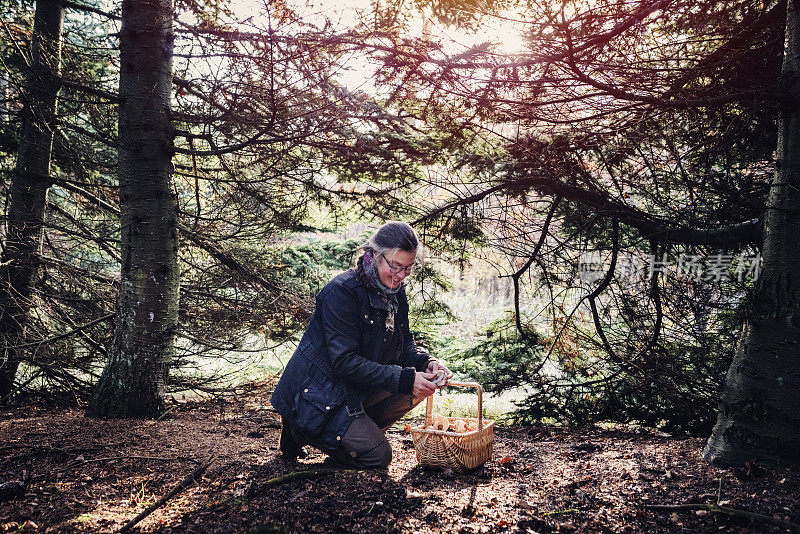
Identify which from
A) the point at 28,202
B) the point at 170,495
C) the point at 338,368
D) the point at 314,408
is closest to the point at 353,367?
the point at 338,368

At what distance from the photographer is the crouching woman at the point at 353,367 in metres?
3.08

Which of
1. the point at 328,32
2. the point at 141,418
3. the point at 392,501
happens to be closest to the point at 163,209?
the point at 141,418

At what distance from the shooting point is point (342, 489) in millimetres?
2689

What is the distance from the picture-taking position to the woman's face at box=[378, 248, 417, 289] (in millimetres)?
3146

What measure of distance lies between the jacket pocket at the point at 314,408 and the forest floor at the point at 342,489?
26 cm

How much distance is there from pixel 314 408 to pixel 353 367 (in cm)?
38

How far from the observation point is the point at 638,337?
4.39 metres

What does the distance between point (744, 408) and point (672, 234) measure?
1405 millimetres

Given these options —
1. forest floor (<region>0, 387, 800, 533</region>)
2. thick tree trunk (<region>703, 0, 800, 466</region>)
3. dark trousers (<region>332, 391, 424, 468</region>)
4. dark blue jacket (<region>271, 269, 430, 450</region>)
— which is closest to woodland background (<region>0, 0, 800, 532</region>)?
thick tree trunk (<region>703, 0, 800, 466</region>)

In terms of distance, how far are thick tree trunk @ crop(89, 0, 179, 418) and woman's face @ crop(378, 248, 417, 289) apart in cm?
225

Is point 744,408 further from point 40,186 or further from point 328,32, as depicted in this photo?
point 40,186

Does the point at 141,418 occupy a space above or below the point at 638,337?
below

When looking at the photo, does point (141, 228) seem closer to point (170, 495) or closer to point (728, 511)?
point (170, 495)

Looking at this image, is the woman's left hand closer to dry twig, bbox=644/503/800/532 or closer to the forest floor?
the forest floor
